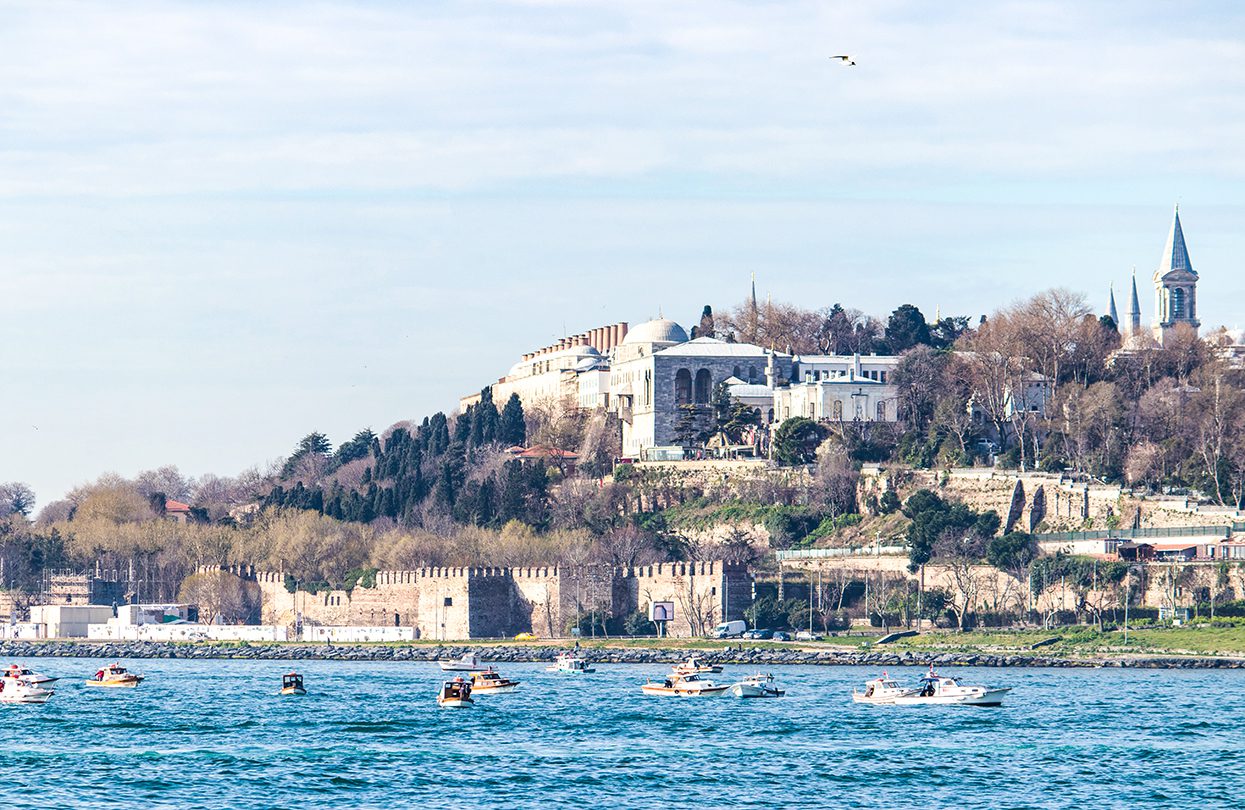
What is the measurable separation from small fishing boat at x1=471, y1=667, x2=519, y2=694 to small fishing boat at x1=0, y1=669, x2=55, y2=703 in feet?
41.0

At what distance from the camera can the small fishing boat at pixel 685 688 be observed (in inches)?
2771

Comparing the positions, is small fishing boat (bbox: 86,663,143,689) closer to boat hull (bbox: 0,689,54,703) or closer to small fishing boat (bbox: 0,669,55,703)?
small fishing boat (bbox: 0,669,55,703)

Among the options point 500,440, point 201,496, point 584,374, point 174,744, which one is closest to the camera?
point 174,744

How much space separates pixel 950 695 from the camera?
64.8 m

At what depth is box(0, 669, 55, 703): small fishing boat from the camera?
70.8m

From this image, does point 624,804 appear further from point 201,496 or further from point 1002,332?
point 201,496

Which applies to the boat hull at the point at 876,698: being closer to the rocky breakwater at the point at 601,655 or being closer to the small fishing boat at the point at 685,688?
the small fishing boat at the point at 685,688

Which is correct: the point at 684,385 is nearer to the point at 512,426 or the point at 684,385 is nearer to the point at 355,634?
the point at 512,426

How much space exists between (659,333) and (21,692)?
73.1 meters

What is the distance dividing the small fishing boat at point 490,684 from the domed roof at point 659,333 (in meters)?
66.9

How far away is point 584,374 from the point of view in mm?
144875

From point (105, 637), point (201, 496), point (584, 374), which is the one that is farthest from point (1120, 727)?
point (201, 496)

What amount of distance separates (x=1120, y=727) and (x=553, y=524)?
5523 centimetres

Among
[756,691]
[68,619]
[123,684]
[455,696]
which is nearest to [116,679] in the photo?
[123,684]
